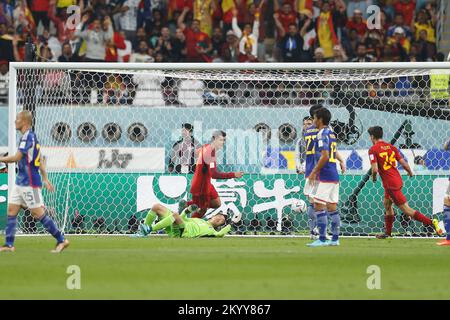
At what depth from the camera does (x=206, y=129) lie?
1886 cm

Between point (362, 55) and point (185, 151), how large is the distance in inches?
281

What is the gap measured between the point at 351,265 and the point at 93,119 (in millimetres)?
8080

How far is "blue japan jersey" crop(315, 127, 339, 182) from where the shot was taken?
49.0 feet

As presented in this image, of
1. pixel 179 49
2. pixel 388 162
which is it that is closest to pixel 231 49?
pixel 179 49

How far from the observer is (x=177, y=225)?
17047mm

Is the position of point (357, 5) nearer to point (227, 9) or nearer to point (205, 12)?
point (227, 9)

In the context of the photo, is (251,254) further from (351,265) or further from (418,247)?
(418,247)

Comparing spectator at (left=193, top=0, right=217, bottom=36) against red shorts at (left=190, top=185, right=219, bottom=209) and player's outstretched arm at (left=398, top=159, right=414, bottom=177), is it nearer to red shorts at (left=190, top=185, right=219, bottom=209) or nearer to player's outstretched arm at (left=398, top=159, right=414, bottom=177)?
red shorts at (left=190, top=185, right=219, bottom=209)

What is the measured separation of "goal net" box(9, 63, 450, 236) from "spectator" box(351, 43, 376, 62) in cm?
542

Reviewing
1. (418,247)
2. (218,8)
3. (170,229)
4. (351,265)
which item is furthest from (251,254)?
(218,8)

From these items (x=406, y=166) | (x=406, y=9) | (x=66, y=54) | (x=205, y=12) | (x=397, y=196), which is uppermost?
(x=406, y=9)

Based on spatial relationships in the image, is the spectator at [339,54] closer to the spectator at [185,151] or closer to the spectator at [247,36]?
the spectator at [247,36]

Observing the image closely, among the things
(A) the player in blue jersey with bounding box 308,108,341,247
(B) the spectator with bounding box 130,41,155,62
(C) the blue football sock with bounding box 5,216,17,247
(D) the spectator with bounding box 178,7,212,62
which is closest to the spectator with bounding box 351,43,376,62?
(D) the spectator with bounding box 178,7,212,62

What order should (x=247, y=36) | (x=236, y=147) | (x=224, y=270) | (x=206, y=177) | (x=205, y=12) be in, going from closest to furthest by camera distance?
(x=224, y=270) < (x=206, y=177) < (x=236, y=147) < (x=247, y=36) < (x=205, y=12)
